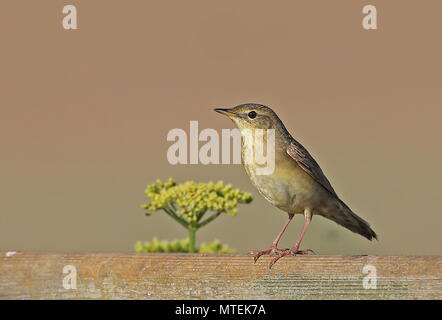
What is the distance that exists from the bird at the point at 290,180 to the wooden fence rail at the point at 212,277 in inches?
40.1

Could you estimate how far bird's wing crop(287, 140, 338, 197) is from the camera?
5.40 meters

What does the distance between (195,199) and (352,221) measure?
48.6 inches

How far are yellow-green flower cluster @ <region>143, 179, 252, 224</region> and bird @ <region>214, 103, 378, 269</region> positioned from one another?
0.21 m

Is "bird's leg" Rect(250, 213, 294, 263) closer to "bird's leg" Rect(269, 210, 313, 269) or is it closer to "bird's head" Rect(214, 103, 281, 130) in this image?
"bird's leg" Rect(269, 210, 313, 269)

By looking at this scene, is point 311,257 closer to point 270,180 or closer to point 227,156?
point 270,180

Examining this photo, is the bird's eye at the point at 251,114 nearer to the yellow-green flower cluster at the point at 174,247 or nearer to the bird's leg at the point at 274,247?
the bird's leg at the point at 274,247

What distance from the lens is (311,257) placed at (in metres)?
4.14

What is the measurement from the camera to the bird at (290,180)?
530 centimetres

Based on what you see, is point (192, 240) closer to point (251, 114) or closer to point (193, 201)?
point (193, 201)

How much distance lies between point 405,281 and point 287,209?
5.34 feet

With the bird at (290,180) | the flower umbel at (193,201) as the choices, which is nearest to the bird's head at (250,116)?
the bird at (290,180)

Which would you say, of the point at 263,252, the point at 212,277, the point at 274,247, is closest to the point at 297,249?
the point at 274,247

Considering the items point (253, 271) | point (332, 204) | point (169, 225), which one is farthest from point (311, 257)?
point (169, 225)

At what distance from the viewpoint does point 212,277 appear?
4.09 m
